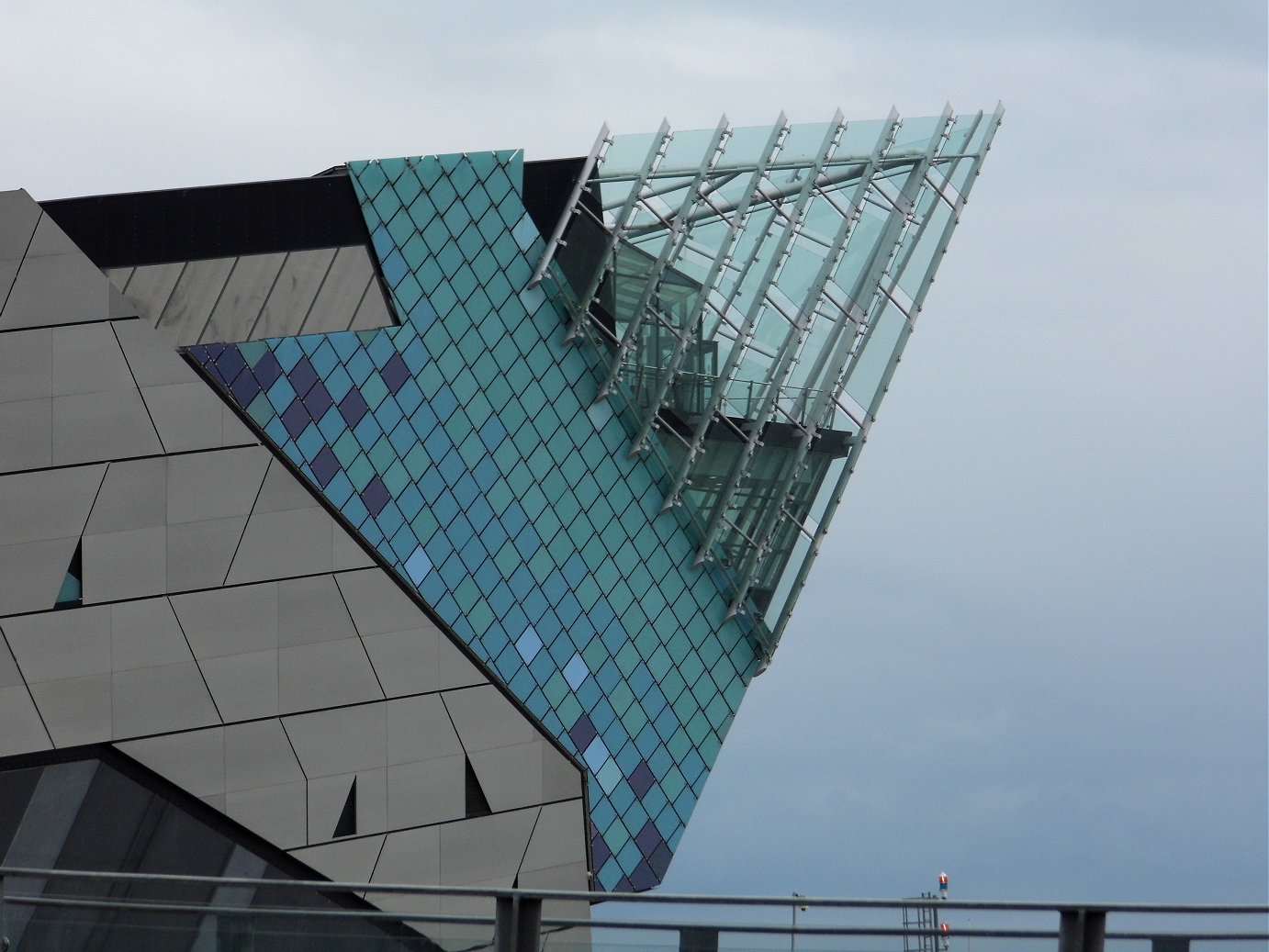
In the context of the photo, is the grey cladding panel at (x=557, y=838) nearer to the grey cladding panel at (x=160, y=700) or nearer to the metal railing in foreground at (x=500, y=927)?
the grey cladding panel at (x=160, y=700)

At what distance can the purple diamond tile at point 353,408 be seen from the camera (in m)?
33.9

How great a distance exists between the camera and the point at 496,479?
35688 millimetres

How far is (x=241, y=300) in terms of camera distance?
3322cm

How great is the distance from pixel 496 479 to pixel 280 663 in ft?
36.0

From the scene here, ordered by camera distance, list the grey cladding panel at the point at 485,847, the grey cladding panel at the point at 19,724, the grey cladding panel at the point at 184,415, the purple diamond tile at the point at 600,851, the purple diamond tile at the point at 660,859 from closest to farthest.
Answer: the grey cladding panel at the point at 19,724 → the grey cladding panel at the point at 184,415 → the grey cladding panel at the point at 485,847 → the purple diamond tile at the point at 600,851 → the purple diamond tile at the point at 660,859

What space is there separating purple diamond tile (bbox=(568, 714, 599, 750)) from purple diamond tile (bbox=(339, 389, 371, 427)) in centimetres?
793

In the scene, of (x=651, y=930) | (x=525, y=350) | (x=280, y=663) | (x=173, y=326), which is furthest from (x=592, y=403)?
(x=651, y=930)

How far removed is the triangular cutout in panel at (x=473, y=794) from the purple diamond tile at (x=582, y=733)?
9.45 meters

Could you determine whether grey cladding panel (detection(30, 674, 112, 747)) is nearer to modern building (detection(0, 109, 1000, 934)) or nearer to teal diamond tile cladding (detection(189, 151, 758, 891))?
modern building (detection(0, 109, 1000, 934))

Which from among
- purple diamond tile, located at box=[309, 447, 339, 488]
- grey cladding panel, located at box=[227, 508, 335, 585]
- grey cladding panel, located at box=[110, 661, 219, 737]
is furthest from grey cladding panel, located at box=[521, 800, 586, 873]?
purple diamond tile, located at box=[309, 447, 339, 488]

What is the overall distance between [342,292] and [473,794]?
12477 millimetres

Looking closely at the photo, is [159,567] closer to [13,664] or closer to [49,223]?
[13,664]

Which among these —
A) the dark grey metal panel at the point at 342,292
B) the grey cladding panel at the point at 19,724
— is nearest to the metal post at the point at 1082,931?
the grey cladding panel at the point at 19,724

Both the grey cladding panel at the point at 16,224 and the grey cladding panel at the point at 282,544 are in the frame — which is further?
the grey cladding panel at the point at 282,544
